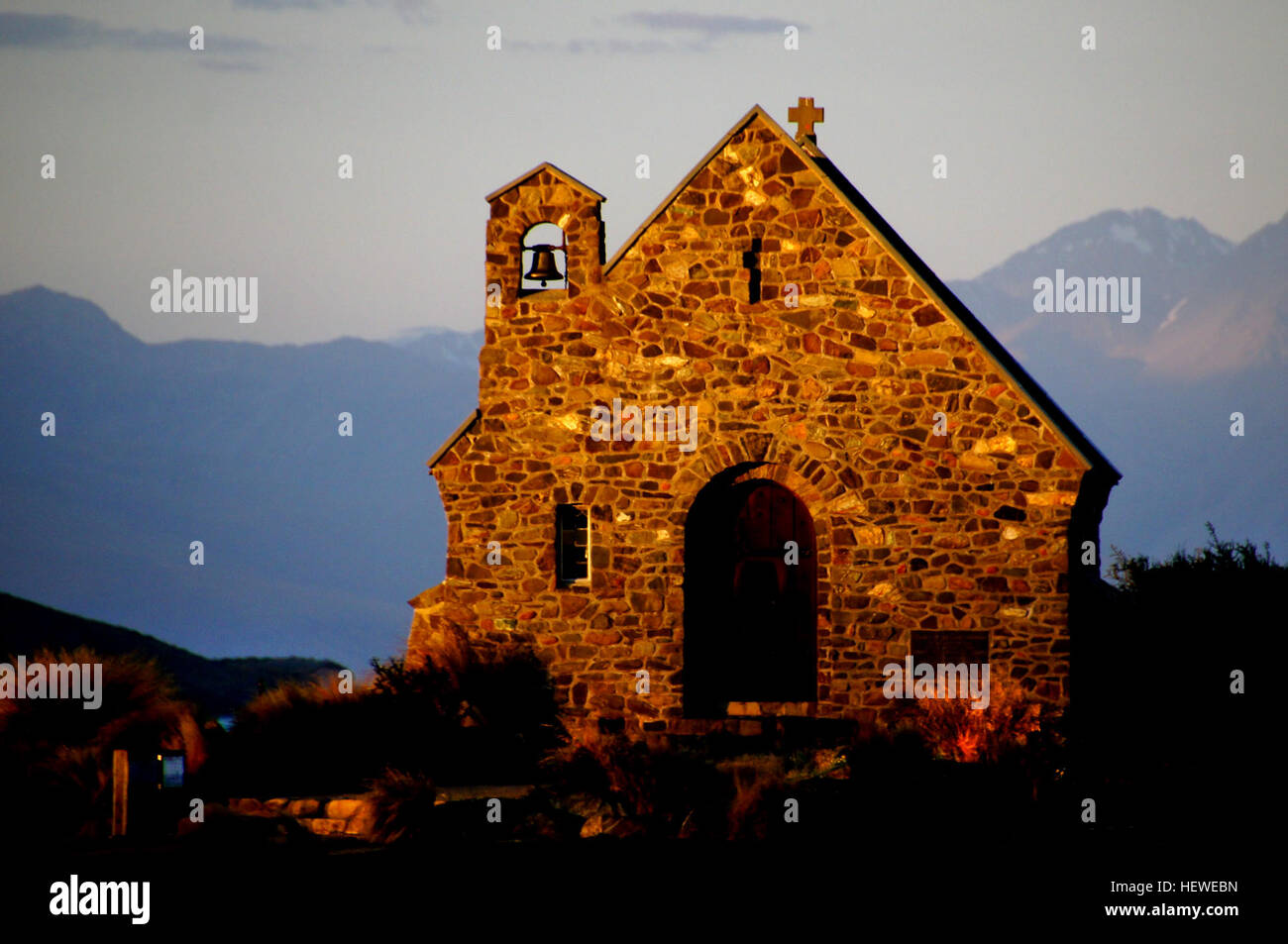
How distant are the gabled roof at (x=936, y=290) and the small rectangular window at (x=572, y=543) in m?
3.20

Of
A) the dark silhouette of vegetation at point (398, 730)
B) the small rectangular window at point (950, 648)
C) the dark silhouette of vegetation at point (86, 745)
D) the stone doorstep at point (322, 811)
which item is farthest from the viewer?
the small rectangular window at point (950, 648)

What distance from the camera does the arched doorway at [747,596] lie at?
2233 centimetres

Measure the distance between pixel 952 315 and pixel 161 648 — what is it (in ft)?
137

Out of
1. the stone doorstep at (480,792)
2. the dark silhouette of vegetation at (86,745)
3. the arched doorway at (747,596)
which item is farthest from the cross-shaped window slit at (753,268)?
the dark silhouette of vegetation at (86,745)

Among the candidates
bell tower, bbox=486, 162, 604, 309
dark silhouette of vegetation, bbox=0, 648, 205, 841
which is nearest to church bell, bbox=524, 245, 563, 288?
bell tower, bbox=486, 162, 604, 309

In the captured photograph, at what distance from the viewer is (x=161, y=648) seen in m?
57.3

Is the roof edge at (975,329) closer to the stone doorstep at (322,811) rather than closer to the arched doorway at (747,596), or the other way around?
the arched doorway at (747,596)

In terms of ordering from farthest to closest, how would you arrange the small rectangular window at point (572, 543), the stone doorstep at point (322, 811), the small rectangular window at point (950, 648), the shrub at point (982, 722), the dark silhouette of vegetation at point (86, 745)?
1. the small rectangular window at point (572, 543)
2. the small rectangular window at point (950, 648)
3. the shrub at point (982, 722)
4. the dark silhouette of vegetation at point (86, 745)
5. the stone doorstep at point (322, 811)

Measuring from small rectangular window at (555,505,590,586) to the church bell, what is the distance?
3.07 meters

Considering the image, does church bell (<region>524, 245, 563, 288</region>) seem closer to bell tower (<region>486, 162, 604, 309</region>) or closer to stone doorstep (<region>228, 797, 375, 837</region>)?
bell tower (<region>486, 162, 604, 309</region>)

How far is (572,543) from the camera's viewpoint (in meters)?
22.9

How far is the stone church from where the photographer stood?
70.5 feet
